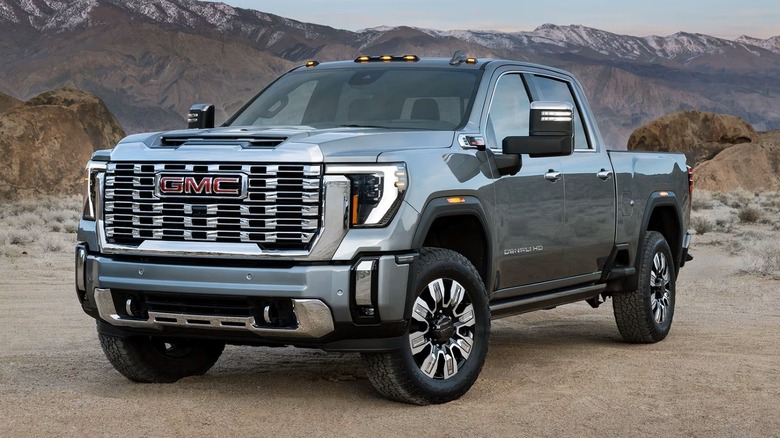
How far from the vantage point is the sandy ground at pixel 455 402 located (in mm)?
6438

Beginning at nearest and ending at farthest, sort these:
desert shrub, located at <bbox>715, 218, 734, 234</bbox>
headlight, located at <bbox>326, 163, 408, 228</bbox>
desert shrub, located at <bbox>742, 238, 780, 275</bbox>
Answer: headlight, located at <bbox>326, 163, 408, 228</bbox> < desert shrub, located at <bbox>742, 238, 780, 275</bbox> < desert shrub, located at <bbox>715, 218, 734, 234</bbox>

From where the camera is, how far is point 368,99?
8062 mm

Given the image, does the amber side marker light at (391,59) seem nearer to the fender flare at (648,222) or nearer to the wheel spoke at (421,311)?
the wheel spoke at (421,311)

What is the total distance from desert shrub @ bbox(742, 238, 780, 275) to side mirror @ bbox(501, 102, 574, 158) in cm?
998

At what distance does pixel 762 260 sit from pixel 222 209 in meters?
12.7

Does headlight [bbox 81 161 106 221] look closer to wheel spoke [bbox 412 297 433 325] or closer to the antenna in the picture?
wheel spoke [bbox 412 297 433 325]

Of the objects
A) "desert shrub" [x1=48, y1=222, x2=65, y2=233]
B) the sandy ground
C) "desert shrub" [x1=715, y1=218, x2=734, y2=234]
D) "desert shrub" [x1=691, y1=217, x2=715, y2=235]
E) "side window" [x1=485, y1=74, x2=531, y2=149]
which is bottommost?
"desert shrub" [x1=48, y1=222, x2=65, y2=233]

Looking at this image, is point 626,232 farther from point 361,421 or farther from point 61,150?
point 61,150

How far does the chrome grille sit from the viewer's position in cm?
642

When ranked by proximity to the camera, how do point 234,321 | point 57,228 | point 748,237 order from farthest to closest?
point 57,228 < point 748,237 < point 234,321

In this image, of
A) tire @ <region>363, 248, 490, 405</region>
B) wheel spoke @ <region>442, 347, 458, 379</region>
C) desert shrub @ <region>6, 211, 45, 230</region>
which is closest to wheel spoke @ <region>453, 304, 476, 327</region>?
tire @ <region>363, 248, 490, 405</region>

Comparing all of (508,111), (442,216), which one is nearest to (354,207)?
(442,216)

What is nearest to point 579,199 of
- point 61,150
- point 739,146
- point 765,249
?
point 765,249

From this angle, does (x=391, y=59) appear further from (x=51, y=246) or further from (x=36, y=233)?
(x=36, y=233)
